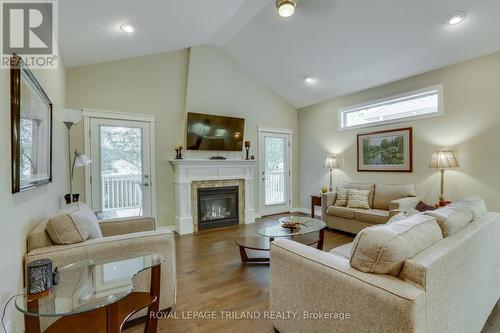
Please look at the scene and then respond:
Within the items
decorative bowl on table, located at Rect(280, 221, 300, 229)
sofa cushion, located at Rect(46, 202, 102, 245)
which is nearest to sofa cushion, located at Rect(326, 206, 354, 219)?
decorative bowl on table, located at Rect(280, 221, 300, 229)

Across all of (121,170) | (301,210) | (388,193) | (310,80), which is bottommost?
(301,210)

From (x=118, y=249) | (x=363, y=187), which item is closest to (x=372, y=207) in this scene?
(x=363, y=187)

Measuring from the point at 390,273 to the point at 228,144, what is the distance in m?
4.18

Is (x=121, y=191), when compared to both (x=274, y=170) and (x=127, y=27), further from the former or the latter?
(x=274, y=170)

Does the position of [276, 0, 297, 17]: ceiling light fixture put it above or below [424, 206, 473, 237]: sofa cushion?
above

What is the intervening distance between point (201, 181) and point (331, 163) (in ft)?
8.90

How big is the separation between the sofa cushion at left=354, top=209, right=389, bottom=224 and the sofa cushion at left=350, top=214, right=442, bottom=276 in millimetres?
2513

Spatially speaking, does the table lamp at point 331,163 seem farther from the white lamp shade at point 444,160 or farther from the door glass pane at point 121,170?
the door glass pane at point 121,170

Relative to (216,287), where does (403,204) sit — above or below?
above

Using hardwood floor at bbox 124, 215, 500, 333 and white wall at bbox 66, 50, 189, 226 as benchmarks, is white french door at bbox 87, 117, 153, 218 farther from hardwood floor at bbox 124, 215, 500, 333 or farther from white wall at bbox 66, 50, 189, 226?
hardwood floor at bbox 124, 215, 500, 333

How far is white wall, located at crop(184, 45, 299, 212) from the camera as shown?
4.66 meters

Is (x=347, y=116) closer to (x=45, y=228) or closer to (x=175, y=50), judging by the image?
(x=175, y=50)

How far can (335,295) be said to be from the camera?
1.26 meters

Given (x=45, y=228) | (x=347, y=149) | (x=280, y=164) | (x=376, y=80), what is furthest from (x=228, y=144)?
(x=45, y=228)
